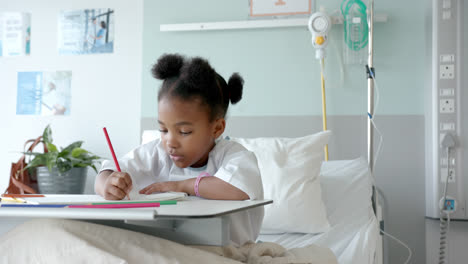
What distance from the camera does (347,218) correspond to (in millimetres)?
1899

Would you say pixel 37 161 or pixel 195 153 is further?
pixel 37 161

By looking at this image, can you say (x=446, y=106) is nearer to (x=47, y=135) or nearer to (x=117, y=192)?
(x=117, y=192)

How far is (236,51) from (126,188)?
1563 mm

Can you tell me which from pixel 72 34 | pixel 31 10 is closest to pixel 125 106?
pixel 72 34

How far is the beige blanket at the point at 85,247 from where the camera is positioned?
0.79 m

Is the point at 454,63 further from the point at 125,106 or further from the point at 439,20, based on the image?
the point at 125,106

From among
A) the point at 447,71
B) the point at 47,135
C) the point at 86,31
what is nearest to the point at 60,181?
the point at 47,135

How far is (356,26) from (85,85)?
1485 mm

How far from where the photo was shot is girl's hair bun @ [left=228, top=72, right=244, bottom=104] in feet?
4.83

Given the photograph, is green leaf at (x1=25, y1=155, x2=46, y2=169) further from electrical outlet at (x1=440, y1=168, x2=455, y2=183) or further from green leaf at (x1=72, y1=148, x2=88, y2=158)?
electrical outlet at (x1=440, y1=168, x2=455, y2=183)

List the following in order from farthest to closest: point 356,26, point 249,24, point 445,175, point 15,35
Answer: point 15,35, point 249,24, point 356,26, point 445,175

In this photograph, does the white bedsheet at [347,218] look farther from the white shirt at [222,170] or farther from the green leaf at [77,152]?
the green leaf at [77,152]

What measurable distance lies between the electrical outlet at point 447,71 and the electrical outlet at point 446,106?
11 cm

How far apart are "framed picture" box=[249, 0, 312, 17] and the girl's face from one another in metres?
1.28
